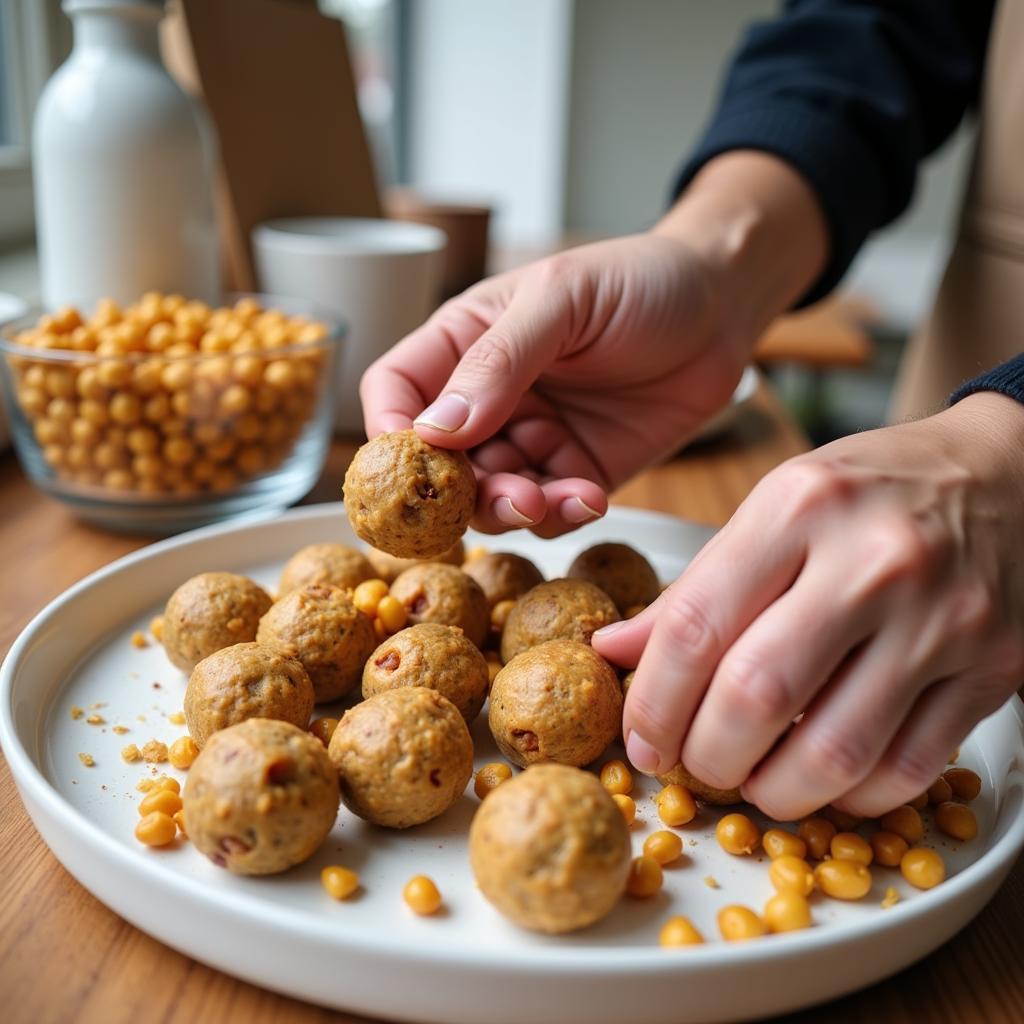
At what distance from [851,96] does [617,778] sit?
1.27 m

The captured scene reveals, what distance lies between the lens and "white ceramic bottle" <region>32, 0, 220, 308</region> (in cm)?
159

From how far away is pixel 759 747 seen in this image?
2.55 ft

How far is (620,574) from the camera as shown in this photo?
1156mm

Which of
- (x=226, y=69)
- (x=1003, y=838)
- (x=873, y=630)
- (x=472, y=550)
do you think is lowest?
(x=472, y=550)

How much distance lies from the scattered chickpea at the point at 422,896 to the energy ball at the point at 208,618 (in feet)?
1.28

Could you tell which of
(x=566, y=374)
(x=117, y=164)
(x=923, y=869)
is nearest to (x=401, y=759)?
(x=923, y=869)

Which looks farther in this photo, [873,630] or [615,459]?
[615,459]

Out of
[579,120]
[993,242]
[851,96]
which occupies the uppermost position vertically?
[851,96]

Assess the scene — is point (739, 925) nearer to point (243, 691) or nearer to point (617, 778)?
point (617, 778)

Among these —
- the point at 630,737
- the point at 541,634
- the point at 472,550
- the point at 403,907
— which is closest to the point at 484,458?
the point at 472,550

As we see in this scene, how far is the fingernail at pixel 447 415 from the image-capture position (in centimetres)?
100

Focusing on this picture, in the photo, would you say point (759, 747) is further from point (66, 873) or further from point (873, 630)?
point (66, 873)

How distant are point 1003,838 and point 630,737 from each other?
30cm

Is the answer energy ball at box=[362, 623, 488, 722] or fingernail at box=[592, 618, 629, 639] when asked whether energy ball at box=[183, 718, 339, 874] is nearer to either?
energy ball at box=[362, 623, 488, 722]
